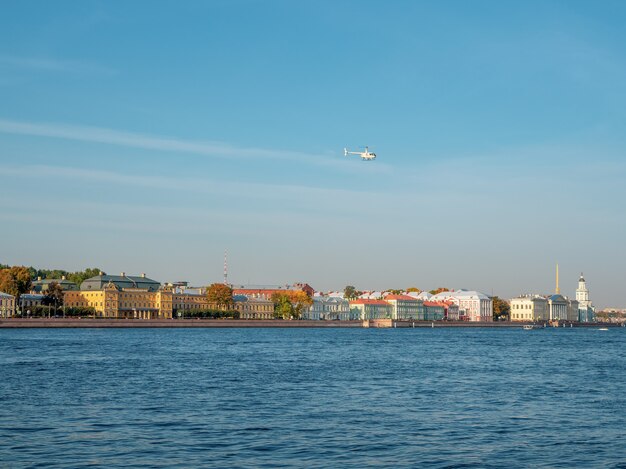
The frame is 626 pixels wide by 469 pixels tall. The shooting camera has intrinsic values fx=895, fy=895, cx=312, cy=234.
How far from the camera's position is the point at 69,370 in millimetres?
A: 35062

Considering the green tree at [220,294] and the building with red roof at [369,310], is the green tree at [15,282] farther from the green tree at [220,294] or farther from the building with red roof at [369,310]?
the building with red roof at [369,310]

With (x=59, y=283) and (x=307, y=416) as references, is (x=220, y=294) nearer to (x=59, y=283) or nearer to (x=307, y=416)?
(x=59, y=283)

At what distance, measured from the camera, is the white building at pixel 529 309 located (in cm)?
19000

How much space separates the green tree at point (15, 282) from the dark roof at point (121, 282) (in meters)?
15.3

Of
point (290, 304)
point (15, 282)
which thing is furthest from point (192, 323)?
point (290, 304)

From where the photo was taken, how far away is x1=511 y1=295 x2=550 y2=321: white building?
190000 mm

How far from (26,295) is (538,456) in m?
114

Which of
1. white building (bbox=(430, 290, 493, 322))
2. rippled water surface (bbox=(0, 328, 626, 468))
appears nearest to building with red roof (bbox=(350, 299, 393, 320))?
white building (bbox=(430, 290, 493, 322))

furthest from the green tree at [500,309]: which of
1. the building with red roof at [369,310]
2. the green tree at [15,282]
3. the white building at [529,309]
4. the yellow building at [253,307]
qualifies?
the green tree at [15,282]

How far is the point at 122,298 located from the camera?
129m

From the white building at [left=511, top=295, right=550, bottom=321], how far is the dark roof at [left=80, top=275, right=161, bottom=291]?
282ft

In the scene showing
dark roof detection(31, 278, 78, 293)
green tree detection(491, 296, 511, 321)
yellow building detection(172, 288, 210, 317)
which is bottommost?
green tree detection(491, 296, 511, 321)

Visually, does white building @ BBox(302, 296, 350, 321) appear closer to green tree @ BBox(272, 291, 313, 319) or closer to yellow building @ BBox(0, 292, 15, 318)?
green tree @ BBox(272, 291, 313, 319)

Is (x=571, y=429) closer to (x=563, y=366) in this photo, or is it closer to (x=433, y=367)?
(x=433, y=367)
